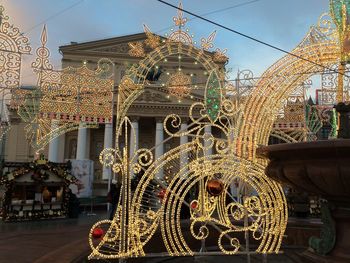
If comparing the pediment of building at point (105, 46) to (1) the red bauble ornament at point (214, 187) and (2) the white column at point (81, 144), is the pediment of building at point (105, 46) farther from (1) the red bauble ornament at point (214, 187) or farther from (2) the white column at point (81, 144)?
(1) the red bauble ornament at point (214, 187)

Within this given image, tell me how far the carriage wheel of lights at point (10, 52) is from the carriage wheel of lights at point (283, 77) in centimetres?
720

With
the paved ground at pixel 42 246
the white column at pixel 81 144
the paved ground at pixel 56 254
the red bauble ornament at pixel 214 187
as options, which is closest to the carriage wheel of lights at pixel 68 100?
the paved ground at pixel 42 246

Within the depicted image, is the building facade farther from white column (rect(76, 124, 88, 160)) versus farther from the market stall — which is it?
the market stall

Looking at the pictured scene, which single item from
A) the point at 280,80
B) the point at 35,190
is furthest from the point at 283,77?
the point at 35,190

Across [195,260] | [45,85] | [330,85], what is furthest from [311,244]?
[45,85]

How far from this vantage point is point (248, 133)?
26.1 feet

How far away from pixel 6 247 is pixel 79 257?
303 centimetres

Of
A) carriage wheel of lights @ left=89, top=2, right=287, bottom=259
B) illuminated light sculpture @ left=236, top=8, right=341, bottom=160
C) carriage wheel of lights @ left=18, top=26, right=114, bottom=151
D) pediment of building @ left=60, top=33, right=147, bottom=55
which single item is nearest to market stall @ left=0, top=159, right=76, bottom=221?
carriage wheel of lights @ left=18, top=26, right=114, bottom=151

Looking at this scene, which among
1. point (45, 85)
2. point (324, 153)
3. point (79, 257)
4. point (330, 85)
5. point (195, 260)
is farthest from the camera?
point (45, 85)

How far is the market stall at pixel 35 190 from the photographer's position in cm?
1593

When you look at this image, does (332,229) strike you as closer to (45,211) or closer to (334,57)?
(334,57)

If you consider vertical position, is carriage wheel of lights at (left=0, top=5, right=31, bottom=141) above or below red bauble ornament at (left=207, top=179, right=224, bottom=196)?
above

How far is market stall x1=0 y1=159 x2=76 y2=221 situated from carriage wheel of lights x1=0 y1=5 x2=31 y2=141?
611cm

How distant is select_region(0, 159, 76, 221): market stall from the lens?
15930 mm
